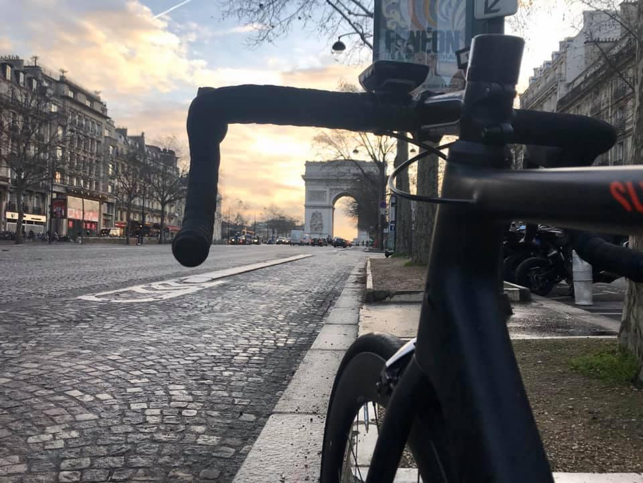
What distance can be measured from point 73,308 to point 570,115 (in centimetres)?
701

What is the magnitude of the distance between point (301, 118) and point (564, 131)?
44 cm

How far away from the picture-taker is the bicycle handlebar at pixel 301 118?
0.93m

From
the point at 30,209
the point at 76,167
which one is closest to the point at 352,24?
the point at 76,167

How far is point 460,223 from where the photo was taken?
2.90 ft

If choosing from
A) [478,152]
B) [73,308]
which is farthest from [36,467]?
[73,308]

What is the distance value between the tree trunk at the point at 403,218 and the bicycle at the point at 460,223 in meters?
19.0

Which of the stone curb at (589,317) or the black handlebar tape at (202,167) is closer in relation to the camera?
the black handlebar tape at (202,167)

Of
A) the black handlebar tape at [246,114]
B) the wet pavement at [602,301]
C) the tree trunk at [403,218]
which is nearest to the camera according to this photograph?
the black handlebar tape at [246,114]

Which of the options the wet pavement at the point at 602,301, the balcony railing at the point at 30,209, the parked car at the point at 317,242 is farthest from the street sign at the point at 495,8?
the parked car at the point at 317,242

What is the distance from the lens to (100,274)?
12273mm

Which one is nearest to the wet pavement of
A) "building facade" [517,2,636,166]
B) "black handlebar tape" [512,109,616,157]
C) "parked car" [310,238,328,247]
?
"building facade" [517,2,636,166]

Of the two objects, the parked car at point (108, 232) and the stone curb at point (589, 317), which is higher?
the parked car at point (108, 232)

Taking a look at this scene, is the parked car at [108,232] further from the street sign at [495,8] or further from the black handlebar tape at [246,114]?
the black handlebar tape at [246,114]

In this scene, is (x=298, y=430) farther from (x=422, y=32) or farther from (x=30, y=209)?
(x=30, y=209)
